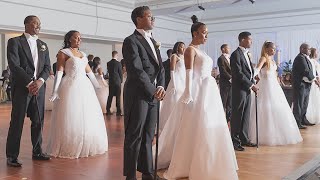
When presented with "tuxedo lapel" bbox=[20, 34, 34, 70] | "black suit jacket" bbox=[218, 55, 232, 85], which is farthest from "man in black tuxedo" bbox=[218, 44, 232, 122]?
"tuxedo lapel" bbox=[20, 34, 34, 70]

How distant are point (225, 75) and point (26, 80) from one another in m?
4.51

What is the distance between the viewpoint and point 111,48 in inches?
653

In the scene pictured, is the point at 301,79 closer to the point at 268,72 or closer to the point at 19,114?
the point at 268,72

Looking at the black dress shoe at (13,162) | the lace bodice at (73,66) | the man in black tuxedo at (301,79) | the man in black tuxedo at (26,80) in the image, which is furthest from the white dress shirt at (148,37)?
the man in black tuxedo at (301,79)

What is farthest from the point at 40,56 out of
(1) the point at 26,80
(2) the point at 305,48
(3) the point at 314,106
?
(3) the point at 314,106

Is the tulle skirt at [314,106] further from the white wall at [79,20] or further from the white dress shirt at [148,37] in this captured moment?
the white wall at [79,20]

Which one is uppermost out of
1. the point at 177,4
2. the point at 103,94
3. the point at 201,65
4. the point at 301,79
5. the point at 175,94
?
the point at 177,4

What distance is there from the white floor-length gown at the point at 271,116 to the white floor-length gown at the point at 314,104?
8.16 feet

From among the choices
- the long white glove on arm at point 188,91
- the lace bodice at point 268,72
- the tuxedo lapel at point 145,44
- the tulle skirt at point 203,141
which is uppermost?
the tuxedo lapel at point 145,44

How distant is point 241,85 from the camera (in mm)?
5285

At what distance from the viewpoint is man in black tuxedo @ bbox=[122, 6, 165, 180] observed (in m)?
3.23

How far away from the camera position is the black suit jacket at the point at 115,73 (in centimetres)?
961

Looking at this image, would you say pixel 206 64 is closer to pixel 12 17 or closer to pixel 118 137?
pixel 118 137

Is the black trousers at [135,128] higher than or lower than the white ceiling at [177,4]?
lower
